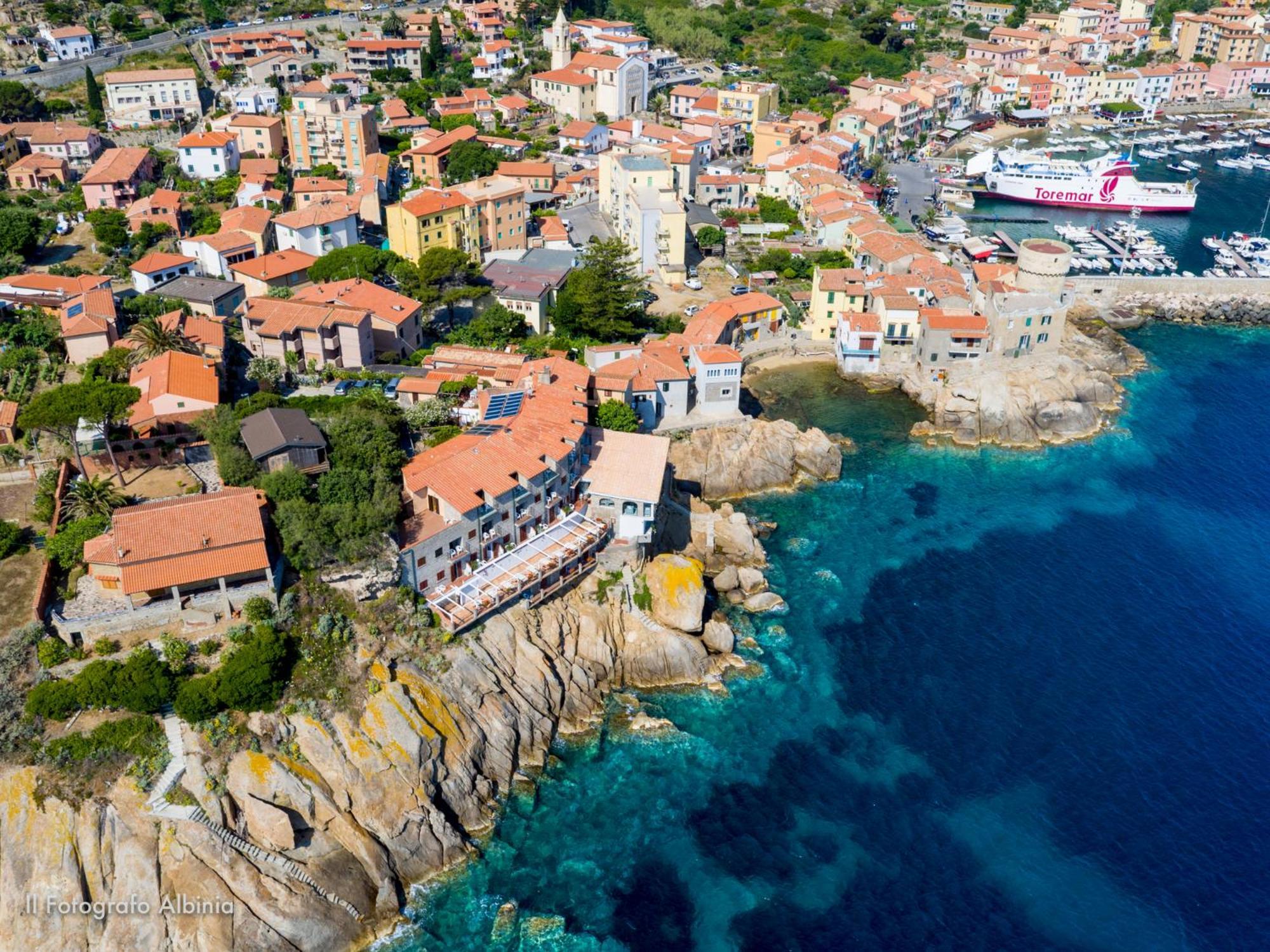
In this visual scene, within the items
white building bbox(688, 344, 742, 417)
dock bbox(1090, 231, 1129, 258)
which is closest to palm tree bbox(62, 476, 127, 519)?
white building bbox(688, 344, 742, 417)

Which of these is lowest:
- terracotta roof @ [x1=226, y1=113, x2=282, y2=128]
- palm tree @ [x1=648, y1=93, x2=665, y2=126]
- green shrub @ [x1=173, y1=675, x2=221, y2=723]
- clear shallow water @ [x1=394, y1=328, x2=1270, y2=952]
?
clear shallow water @ [x1=394, y1=328, x2=1270, y2=952]

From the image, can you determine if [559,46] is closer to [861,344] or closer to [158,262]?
[158,262]

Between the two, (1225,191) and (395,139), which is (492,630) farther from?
(1225,191)

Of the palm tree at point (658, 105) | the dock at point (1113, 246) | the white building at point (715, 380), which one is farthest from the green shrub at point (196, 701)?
the palm tree at point (658, 105)

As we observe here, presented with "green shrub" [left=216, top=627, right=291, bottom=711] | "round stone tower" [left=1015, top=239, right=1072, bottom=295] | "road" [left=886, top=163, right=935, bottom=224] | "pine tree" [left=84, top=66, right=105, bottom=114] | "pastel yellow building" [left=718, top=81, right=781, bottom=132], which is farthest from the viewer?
"pastel yellow building" [left=718, top=81, right=781, bottom=132]

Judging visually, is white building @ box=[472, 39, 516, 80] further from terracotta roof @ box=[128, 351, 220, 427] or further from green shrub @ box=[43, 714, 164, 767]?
green shrub @ box=[43, 714, 164, 767]

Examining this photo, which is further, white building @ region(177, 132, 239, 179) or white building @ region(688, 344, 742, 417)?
white building @ region(177, 132, 239, 179)

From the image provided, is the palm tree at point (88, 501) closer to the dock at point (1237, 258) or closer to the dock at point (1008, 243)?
the dock at point (1008, 243)
